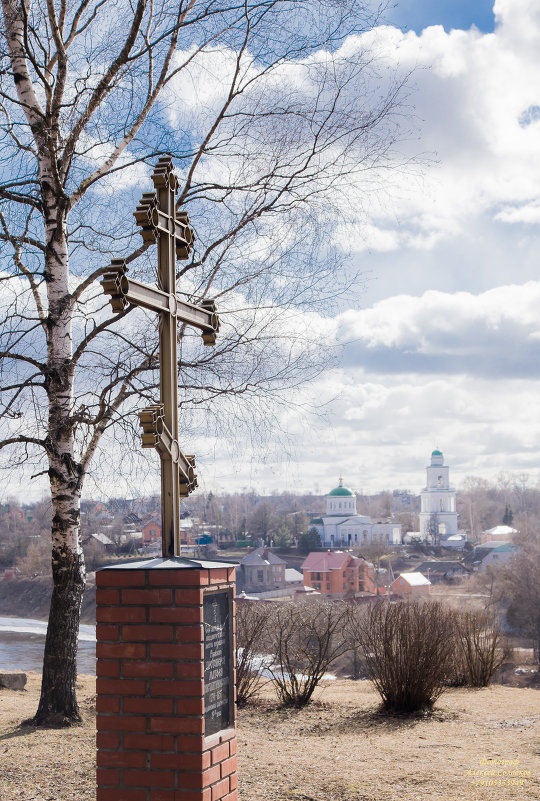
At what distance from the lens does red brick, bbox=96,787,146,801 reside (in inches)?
135

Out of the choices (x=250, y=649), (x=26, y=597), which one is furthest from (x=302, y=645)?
(x=26, y=597)

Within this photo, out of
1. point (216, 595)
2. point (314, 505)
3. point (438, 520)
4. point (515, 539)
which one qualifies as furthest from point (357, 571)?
point (314, 505)

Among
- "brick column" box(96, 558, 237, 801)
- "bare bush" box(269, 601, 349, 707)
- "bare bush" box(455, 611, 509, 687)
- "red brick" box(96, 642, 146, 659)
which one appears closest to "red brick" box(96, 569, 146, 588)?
"brick column" box(96, 558, 237, 801)

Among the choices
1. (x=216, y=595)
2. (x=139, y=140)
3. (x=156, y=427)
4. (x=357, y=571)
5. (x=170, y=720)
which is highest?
(x=139, y=140)

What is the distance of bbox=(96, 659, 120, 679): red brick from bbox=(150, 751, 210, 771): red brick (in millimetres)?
382

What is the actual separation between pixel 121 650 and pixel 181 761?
1.74 ft

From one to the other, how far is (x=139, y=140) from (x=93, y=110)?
1.96 feet

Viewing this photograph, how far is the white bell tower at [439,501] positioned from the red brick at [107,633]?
95880 millimetres

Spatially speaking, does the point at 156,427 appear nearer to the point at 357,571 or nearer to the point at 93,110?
the point at 93,110

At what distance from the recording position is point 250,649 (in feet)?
29.9

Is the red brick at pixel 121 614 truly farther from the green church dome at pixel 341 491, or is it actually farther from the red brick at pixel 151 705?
the green church dome at pixel 341 491

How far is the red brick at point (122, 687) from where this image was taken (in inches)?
134

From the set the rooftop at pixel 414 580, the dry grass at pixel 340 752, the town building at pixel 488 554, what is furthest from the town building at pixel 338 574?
the dry grass at pixel 340 752

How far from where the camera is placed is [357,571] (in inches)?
2172
